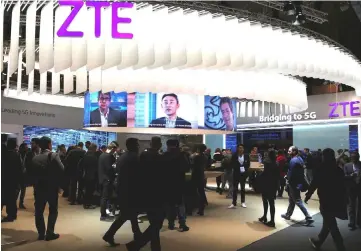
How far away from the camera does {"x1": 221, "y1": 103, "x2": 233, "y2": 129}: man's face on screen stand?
44.1 ft

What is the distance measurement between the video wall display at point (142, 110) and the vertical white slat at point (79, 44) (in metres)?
7.85

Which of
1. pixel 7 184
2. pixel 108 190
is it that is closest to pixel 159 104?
pixel 108 190

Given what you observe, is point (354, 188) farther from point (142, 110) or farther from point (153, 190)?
point (142, 110)

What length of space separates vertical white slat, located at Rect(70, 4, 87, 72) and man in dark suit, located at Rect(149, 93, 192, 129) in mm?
7977

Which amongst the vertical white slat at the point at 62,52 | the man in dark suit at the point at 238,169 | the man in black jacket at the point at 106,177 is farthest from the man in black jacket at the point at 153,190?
the man in dark suit at the point at 238,169

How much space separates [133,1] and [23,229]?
14.5 ft

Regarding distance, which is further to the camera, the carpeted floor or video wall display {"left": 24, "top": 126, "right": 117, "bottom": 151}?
video wall display {"left": 24, "top": 126, "right": 117, "bottom": 151}

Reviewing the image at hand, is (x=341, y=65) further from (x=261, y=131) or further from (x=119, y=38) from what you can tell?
(x=261, y=131)

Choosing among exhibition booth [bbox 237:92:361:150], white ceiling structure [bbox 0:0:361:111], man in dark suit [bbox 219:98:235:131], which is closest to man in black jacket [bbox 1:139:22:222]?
white ceiling structure [bbox 0:0:361:111]

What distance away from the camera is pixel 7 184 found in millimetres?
6484

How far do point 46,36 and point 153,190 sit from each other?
218 cm

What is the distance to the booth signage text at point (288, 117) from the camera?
55.6ft

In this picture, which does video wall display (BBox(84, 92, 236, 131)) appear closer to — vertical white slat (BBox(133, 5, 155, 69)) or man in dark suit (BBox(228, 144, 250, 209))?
man in dark suit (BBox(228, 144, 250, 209))

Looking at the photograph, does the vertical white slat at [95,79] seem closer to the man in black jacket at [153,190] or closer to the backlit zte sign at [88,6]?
the backlit zte sign at [88,6]
